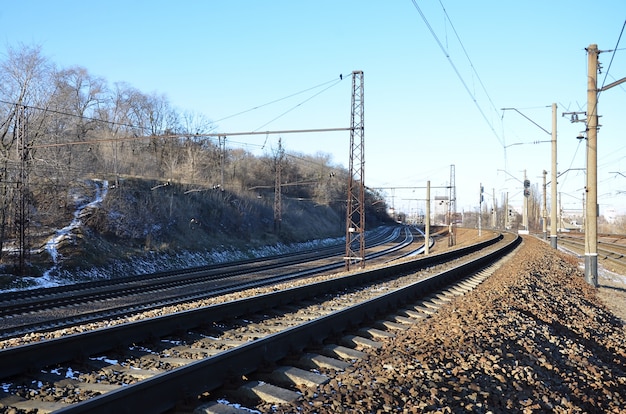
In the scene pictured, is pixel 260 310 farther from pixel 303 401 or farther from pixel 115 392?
pixel 115 392

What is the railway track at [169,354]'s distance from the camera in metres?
4.30

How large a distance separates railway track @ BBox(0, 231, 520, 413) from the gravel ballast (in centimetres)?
65

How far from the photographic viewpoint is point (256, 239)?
43.3 metres

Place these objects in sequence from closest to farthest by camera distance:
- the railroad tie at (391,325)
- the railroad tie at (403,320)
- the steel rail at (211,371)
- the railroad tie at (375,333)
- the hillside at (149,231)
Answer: the steel rail at (211,371), the railroad tie at (375,333), the railroad tie at (391,325), the railroad tie at (403,320), the hillside at (149,231)

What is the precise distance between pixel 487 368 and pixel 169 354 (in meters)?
3.97

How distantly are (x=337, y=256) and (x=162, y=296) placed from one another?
2246 centimetres

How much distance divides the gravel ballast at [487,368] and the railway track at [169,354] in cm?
65

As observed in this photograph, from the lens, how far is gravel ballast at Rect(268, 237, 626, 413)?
4699 mm

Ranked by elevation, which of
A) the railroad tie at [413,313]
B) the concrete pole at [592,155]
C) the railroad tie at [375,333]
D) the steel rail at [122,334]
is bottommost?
the railroad tie at [413,313]

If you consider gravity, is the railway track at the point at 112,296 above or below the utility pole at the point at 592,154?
below

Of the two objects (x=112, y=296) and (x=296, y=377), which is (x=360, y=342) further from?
(x=112, y=296)

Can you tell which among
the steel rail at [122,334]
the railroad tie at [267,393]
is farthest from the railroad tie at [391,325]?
the railroad tie at [267,393]

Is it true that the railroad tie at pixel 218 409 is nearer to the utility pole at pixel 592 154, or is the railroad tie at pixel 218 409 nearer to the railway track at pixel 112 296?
the railway track at pixel 112 296

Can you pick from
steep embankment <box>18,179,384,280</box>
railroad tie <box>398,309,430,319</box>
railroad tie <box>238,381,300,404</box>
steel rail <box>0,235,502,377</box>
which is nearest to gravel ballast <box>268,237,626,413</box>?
railroad tie <box>238,381,300,404</box>
